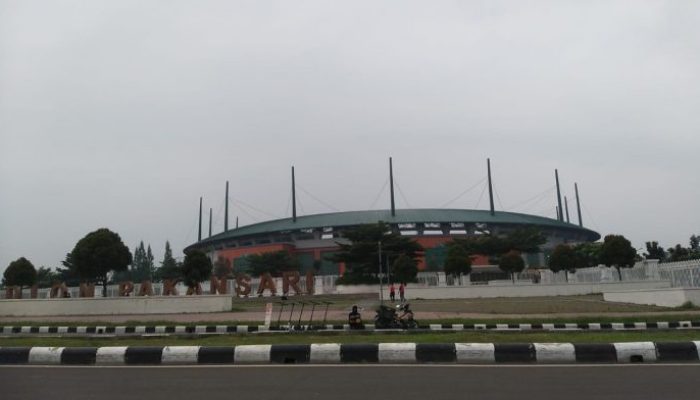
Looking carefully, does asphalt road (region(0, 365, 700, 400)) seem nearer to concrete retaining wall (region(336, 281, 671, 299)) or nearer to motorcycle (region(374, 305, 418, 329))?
motorcycle (region(374, 305, 418, 329))

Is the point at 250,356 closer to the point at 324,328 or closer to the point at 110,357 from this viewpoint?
the point at 110,357

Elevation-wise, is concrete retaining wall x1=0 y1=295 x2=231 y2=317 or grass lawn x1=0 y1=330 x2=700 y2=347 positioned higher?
concrete retaining wall x1=0 y1=295 x2=231 y2=317

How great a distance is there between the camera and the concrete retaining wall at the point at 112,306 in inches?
982

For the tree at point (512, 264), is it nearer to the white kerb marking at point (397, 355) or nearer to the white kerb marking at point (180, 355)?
the white kerb marking at point (397, 355)

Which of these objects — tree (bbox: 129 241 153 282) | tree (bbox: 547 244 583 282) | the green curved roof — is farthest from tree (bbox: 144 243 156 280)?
tree (bbox: 547 244 583 282)

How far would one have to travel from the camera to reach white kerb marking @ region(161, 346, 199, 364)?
734 centimetres

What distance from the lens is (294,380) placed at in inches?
232

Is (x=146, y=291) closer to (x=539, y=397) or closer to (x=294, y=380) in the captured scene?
(x=294, y=380)

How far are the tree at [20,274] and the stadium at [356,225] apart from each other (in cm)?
3594

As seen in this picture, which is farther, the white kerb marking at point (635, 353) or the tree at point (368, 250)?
the tree at point (368, 250)

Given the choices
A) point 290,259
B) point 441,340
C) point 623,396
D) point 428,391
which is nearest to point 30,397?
point 428,391

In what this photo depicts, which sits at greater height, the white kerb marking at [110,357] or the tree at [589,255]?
the tree at [589,255]

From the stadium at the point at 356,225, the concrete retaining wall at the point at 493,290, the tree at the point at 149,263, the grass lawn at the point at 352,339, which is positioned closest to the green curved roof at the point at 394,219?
the stadium at the point at 356,225

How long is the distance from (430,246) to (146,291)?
4607 centimetres
